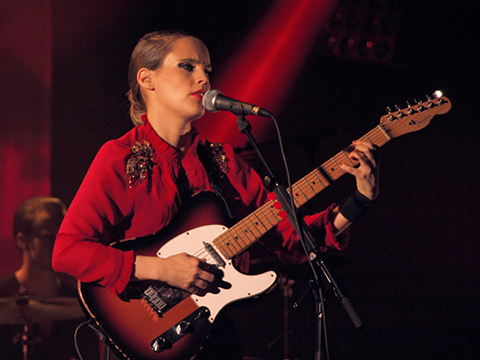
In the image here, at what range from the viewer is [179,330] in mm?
1937

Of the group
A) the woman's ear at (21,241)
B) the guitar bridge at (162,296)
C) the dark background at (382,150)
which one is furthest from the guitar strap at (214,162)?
the dark background at (382,150)

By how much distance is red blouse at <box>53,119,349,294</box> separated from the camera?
1899 mm

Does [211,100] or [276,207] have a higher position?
Result: [211,100]

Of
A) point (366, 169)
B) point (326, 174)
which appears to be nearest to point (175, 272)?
point (326, 174)

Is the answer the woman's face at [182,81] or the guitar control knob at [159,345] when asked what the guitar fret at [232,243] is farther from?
the woman's face at [182,81]

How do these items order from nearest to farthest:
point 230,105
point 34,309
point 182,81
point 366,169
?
1. point 230,105
2. point 366,169
3. point 182,81
4. point 34,309

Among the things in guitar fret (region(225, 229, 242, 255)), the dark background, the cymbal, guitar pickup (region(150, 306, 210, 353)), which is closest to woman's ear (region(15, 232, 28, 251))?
the cymbal

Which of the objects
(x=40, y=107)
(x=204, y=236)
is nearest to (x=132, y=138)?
(x=204, y=236)

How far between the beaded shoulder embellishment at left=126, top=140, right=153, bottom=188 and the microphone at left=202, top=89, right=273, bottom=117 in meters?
0.39

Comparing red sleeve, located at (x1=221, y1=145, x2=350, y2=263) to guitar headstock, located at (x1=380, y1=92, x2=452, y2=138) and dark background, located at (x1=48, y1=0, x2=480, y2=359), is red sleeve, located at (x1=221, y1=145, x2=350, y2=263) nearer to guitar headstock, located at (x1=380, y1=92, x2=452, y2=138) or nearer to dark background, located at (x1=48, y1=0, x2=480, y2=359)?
guitar headstock, located at (x1=380, y1=92, x2=452, y2=138)

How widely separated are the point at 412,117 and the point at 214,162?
852 millimetres

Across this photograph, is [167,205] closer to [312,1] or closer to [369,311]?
[369,311]

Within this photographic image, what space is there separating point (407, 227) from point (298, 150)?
1.28 m

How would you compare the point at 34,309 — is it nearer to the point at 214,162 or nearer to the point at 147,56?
the point at 214,162
